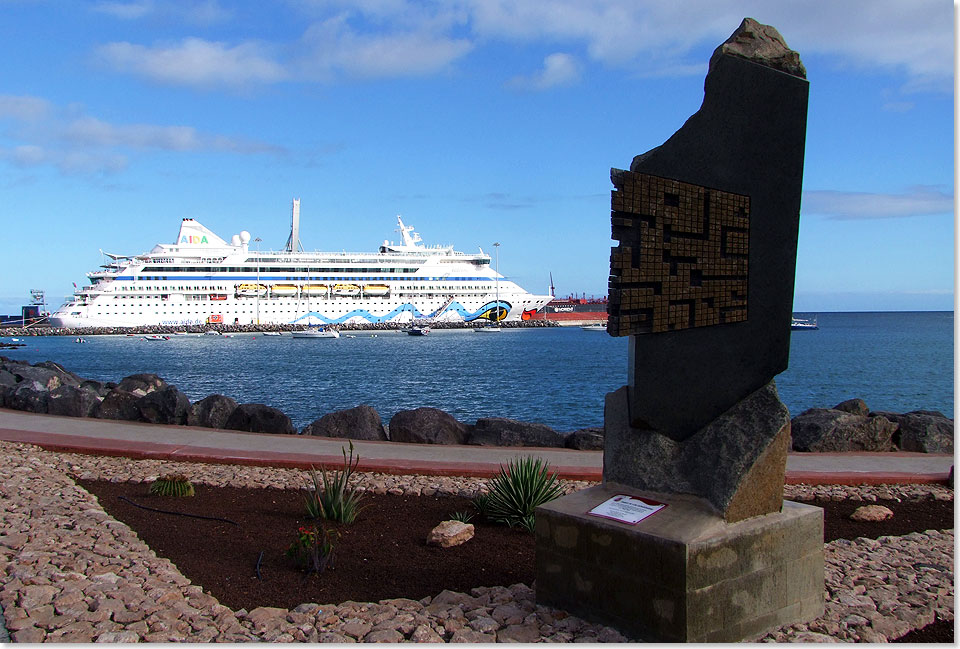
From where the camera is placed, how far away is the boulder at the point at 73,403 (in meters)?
12.2

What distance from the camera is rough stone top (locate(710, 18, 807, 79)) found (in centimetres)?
420

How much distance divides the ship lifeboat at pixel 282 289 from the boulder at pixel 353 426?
238ft

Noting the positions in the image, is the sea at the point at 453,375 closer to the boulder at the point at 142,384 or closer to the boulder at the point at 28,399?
the boulder at the point at 142,384

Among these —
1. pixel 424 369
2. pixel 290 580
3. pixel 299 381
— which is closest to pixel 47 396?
pixel 290 580

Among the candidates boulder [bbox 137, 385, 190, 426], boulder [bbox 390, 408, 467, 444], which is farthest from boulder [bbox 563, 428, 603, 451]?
boulder [bbox 137, 385, 190, 426]

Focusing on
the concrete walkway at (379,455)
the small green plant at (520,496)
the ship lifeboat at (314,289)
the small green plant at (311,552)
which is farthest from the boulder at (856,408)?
the ship lifeboat at (314,289)

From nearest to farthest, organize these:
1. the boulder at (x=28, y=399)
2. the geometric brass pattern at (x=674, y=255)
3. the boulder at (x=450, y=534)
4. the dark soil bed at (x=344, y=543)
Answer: the geometric brass pattern at (x=674, y=255) < the dark soil bed at (x=344, y=543) < the boulder at (x=450, y=534) < the boulder at (x=28, y=399)

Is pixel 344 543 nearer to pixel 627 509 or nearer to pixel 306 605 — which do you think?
pixel 306 605

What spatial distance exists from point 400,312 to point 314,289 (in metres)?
9.44

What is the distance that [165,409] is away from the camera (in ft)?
37.1

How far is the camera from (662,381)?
413 centimetres

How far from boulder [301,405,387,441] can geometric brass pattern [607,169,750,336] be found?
6.62 meters

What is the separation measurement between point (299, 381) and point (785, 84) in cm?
2895

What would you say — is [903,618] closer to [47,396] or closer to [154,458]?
[154,458]
